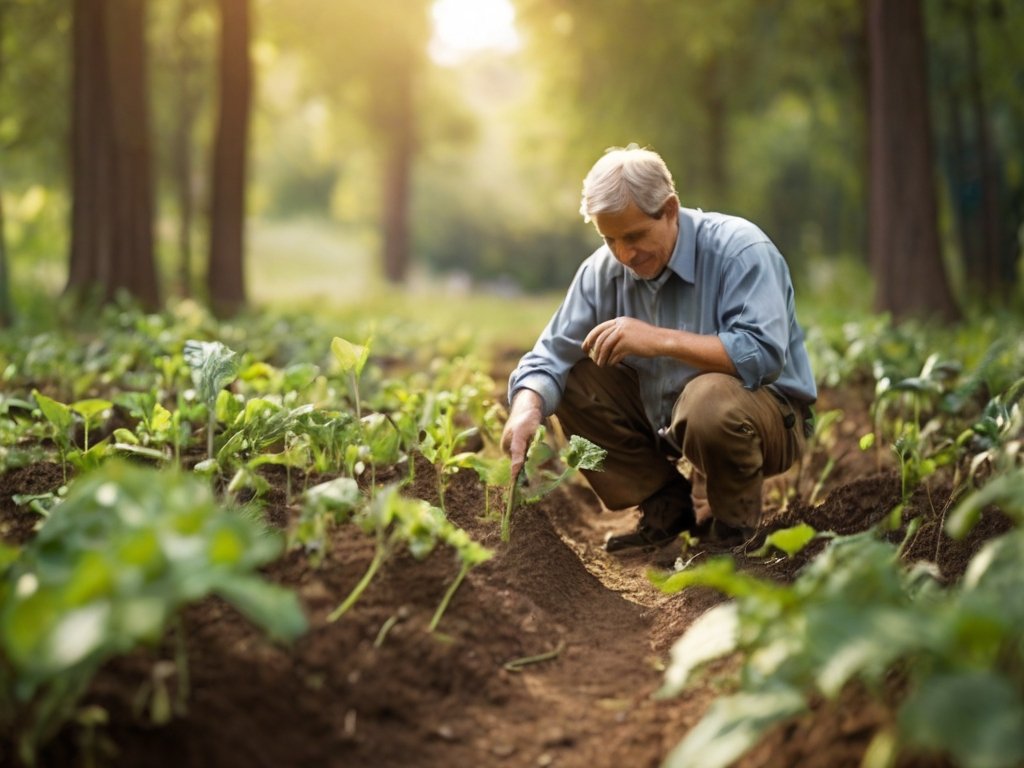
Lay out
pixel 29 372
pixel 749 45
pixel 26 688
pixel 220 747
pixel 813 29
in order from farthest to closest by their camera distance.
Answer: pixel 749 45
pixel 813 29
pixel 29 372
pixel 220 747
pixel 26 688

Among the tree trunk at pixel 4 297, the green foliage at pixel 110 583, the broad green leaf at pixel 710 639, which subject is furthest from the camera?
the tree trunk at pixel 4 297

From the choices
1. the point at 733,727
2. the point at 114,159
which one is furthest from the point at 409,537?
the point at 114,159

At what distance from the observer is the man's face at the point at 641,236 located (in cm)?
358

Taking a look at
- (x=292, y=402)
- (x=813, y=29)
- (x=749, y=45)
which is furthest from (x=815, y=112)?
(x=292, y=402)

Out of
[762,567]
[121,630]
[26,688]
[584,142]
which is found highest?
[584,142]

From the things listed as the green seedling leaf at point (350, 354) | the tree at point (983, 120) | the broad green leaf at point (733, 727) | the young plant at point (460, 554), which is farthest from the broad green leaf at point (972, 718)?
the tree at point (983, 120)

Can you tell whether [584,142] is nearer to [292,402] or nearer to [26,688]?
[292,402]

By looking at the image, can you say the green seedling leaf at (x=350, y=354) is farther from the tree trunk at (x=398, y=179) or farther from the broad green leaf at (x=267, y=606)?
the tree trunk at (x=398, y=179)

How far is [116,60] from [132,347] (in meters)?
5.77

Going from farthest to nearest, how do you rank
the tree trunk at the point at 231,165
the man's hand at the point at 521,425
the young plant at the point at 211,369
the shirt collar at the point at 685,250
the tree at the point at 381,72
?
the tree at the point at 381,72
the tree trunk at the point at 231,165
the shirt collar at the point at 685,250
the man's hand at the point at 521,425
the young plant at the point at 211,369

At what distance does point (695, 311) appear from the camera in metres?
3.91

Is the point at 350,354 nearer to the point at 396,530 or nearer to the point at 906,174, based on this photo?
the point at 396,530

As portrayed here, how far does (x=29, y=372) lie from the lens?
17.2 feet

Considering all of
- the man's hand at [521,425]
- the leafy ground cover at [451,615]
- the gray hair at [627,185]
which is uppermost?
the gray hair at [627,185]
